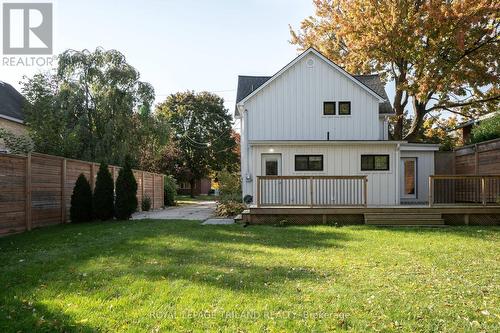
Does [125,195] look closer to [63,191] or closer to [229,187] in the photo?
[63,191]

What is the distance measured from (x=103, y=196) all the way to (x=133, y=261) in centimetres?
739

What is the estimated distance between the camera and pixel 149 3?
1341 centimetres

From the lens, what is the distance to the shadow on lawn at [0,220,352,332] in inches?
191

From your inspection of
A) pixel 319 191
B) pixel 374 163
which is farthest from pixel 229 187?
pixel 374 163

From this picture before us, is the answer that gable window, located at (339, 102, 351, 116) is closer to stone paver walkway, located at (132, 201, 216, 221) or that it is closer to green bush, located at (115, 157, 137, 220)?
stone paver walkway, located at (132, 201, 216, 221)

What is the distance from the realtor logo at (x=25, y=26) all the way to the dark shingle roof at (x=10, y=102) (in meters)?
6.97

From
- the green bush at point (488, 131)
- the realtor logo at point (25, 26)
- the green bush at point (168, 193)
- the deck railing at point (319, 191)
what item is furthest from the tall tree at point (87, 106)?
the green bush at point (488, 131)

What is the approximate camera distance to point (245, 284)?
5320 millimetres

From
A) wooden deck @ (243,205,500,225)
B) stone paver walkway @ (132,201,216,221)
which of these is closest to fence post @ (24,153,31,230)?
stone paver walkway @ (132,201,216,221)

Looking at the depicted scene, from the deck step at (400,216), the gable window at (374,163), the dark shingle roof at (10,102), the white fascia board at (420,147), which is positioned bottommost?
the deck step at (400,216)

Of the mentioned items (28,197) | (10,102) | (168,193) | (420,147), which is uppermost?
(10,102)

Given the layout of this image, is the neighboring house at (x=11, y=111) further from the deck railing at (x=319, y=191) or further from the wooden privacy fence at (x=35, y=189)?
the deck railing at (x=319, y=191)

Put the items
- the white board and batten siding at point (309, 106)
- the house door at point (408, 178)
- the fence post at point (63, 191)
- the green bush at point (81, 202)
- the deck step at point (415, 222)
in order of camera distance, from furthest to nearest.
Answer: the house door at point (408, 178) → the white board and batten siding at point (309, 106) → the deck step at point (415, 222) → the green bush at point (81, 202) → the fence post at point (63, 191)

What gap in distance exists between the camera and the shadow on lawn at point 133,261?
4855 mm
